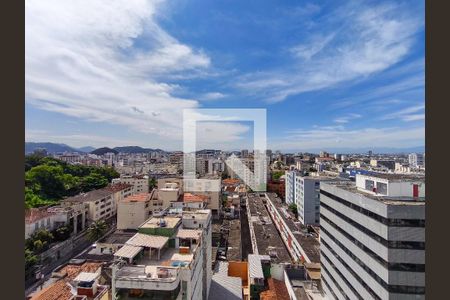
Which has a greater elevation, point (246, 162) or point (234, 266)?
point (246, 162)

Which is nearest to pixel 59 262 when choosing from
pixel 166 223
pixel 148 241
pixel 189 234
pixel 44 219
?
pixel 44 219

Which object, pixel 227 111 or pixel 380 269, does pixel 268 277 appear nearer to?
pixel 380 269

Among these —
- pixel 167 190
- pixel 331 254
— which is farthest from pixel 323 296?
pixel 167 190

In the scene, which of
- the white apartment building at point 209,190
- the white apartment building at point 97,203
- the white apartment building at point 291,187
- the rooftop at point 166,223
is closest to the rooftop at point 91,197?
the white apartment building at point 97,203

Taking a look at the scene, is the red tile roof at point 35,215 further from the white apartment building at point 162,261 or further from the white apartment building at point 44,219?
the white apartment building at point 162,261

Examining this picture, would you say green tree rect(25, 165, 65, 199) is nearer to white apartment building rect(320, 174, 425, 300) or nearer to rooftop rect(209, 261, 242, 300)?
rooftop rect(209, 261, 242, 300)

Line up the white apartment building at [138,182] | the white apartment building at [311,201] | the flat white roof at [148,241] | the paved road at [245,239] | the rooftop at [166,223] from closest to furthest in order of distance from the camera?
the flat white roof at [148,241], the rooftop at [166,223], the paved road at [245,239], the white apartment building at [311,201], the white apartment building at [138,182]
